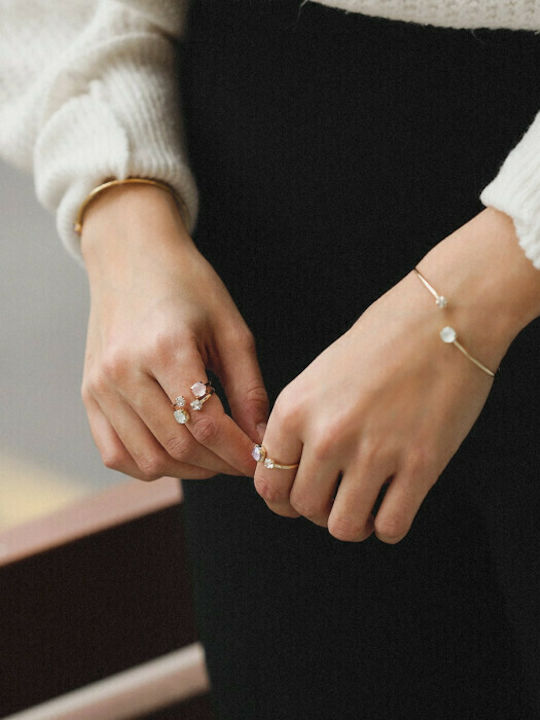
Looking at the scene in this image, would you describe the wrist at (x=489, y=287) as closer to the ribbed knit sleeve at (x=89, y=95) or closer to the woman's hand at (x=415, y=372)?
the woman's hand at (x=415, y=372)

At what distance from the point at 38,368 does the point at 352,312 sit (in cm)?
107

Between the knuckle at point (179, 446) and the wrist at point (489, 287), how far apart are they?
20 cm

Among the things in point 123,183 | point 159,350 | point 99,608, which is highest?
point 123,183

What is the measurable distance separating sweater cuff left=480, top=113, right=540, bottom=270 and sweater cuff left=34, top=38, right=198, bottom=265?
0.94ft

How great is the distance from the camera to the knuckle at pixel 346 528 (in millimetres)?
434

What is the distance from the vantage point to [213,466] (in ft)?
1.70

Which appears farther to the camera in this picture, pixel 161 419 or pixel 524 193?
pixel 161 419

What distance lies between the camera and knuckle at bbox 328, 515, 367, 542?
1.42ft

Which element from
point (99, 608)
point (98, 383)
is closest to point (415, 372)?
point (98, 383)

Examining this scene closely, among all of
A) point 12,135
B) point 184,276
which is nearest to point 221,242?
point 184,276

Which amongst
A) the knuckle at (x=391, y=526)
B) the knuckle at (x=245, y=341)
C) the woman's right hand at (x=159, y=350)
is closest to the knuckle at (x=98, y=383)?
the woman's right hand at (x=159, y=350)

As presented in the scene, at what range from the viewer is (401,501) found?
0.42m

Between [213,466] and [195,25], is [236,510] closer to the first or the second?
[213,466]

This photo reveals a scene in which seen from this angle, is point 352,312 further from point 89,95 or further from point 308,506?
point 89,95
